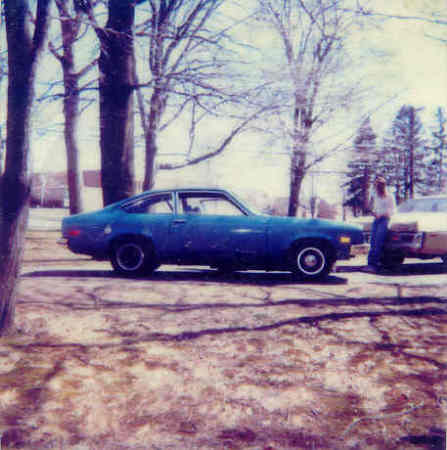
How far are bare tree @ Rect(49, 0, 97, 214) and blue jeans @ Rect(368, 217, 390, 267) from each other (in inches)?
221

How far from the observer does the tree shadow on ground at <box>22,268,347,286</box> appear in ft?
18.9

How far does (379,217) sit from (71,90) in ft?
19.2

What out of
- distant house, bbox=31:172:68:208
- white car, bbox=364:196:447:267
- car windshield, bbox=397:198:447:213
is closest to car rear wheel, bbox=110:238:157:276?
white car, bbox=364:196:447:267

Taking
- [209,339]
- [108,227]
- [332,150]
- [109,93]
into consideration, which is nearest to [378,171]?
[332,150]

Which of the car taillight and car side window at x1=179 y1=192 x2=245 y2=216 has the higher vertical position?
car side window at x1=179 y1=192 x2=245 y2=216

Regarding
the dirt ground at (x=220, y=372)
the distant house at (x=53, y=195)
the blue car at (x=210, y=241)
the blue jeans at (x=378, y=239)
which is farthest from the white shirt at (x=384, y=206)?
the distant house at (x=53, y=195)

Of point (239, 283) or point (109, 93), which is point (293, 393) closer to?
point (239, 283)

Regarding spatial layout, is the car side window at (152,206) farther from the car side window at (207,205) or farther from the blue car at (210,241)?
the car side window at (207,205)

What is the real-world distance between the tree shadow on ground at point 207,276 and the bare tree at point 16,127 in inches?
102

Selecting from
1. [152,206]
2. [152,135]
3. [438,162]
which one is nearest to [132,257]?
[152,206]

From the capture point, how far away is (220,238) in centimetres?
603

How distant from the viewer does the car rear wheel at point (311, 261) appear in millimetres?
6062

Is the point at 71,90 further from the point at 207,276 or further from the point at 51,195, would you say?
the point at 51,195

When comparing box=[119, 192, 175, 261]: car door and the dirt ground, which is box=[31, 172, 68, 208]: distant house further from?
the dirt ground
